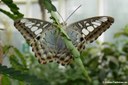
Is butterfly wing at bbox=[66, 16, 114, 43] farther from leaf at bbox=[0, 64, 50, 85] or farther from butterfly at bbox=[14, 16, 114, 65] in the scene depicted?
leaf at bbox=[0, 64, 50, 85]

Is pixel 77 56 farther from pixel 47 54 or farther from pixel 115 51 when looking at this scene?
pixel 115 51

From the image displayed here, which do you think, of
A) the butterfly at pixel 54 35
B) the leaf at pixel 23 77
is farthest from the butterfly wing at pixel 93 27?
the leaf at pixel 23 77

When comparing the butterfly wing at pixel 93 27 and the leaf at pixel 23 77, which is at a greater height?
the butterfly wing at pixel 93 27

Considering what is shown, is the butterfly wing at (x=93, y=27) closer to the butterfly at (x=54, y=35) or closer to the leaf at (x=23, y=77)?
the butterfly at (x=54, y=35)

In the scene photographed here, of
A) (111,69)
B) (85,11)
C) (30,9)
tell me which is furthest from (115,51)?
(30,9)
